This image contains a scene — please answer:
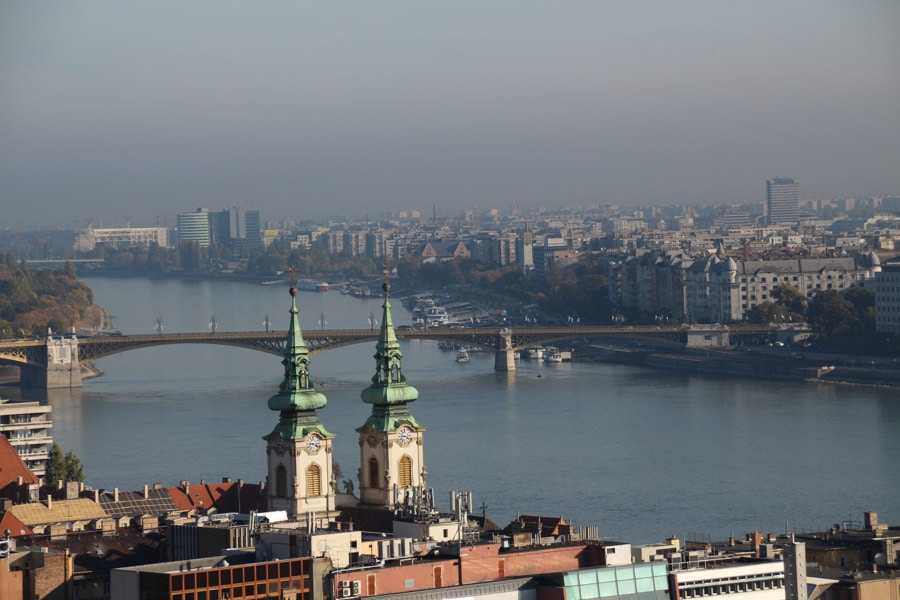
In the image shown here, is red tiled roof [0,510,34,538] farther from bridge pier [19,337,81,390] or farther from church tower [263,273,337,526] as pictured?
bridge pier [19,337,81,390]

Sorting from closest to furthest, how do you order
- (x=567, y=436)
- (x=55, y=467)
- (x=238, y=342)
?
(x=55, y=467)
(x=567, y=436)
(x=238, y=342)

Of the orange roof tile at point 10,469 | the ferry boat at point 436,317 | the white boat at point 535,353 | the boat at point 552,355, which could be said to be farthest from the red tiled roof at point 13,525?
the ferry boat at point 436,317

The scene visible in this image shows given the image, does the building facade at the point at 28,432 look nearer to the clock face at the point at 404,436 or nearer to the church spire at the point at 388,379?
the church spire at the point at 388,379

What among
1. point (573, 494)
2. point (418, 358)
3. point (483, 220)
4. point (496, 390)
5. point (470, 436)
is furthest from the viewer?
point (483, 220)

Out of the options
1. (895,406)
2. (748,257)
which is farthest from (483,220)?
(895,406)

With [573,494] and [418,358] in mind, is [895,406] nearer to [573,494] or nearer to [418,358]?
[573,494]

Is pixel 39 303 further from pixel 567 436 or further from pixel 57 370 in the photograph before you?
pixel 567 436

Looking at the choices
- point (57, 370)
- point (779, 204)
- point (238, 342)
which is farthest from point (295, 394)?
point (779, 204)
